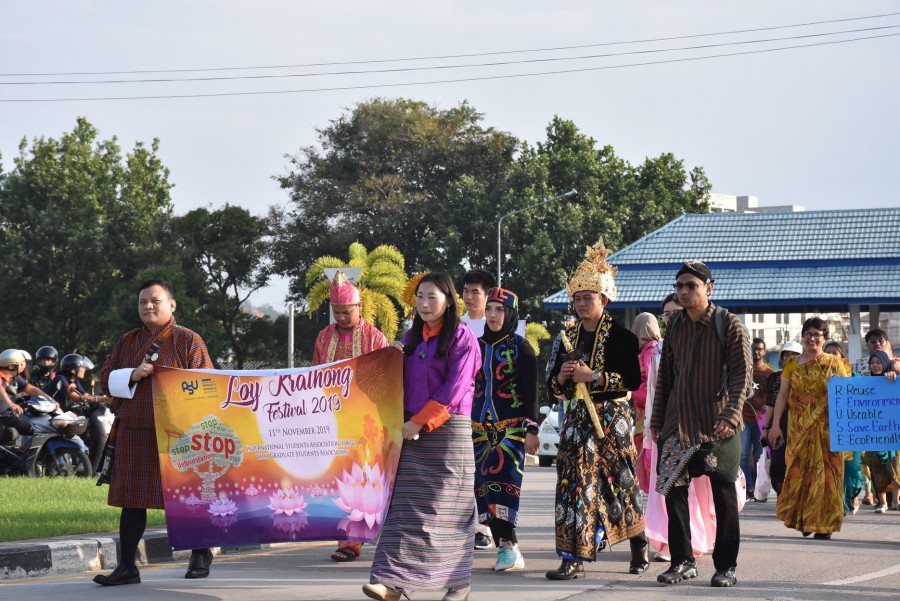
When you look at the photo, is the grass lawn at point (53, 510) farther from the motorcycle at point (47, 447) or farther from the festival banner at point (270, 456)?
the festival banner at point (270, 456)

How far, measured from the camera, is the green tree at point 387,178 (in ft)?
178

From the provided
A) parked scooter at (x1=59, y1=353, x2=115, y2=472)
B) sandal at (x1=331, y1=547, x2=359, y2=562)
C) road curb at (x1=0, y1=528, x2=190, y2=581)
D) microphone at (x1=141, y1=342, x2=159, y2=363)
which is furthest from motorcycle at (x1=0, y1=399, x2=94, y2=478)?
microphone at (x1=141, y1=342, x2=159, y2=363)

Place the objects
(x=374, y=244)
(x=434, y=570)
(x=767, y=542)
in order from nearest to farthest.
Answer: (x=434, y=570), (x=767, y=542), (x=374, y=244)

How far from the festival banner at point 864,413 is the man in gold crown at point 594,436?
3276mm

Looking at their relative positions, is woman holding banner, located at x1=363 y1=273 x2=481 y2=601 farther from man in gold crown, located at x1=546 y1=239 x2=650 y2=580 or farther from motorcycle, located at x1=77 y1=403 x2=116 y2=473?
motorcycle, located at x1=77 y1=403 x2=116 y2=473

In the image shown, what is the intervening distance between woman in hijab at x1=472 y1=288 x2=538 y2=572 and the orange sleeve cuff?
1.44m

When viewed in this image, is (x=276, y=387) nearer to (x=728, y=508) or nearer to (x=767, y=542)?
(x=728, y=508)

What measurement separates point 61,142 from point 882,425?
51.6 metres

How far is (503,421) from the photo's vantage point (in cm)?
915

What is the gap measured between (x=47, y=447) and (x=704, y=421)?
10.5 meters

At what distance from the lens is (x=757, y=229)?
126 feet

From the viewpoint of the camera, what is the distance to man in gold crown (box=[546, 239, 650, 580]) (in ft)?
28.1

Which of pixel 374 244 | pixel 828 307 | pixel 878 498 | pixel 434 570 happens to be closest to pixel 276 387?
pixel 434 570

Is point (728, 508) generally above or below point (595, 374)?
below
